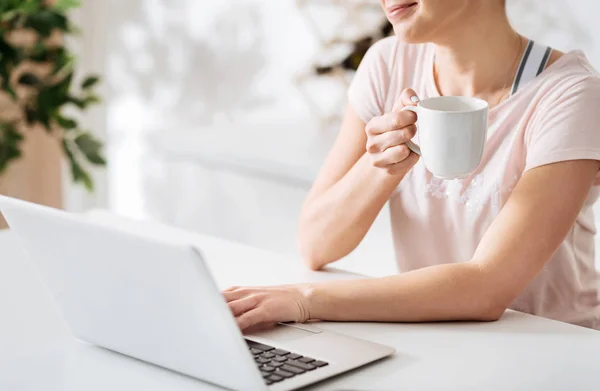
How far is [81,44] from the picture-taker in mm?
3717

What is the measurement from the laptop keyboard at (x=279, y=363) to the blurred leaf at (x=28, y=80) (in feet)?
7.32

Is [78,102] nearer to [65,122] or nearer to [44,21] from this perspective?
[65,122]

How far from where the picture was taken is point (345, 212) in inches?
60.4

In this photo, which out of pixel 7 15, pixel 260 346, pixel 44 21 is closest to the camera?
pixel 260 346

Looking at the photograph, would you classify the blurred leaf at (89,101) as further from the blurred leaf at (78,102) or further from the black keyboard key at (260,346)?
the black keyboard key at (260,346)

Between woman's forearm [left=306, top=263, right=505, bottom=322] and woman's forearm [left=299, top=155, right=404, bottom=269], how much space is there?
0.81ft

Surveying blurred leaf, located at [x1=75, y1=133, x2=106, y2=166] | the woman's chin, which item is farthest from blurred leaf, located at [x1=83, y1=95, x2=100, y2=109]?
the woman's chin

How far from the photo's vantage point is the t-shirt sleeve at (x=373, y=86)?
5.28 ft

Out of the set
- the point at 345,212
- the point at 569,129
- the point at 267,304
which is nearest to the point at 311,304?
the point at 267,304

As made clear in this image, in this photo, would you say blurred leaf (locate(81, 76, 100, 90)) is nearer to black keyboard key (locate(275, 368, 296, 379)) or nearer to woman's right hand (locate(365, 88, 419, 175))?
woman's right hand (locate(365, 88, 419, 175))

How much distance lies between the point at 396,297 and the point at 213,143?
1952 mm

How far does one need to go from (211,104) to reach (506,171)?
2.16 metres

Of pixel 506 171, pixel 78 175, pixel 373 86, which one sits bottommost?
pixel 78 175

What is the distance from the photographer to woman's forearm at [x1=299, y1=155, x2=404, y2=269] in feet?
4.87
